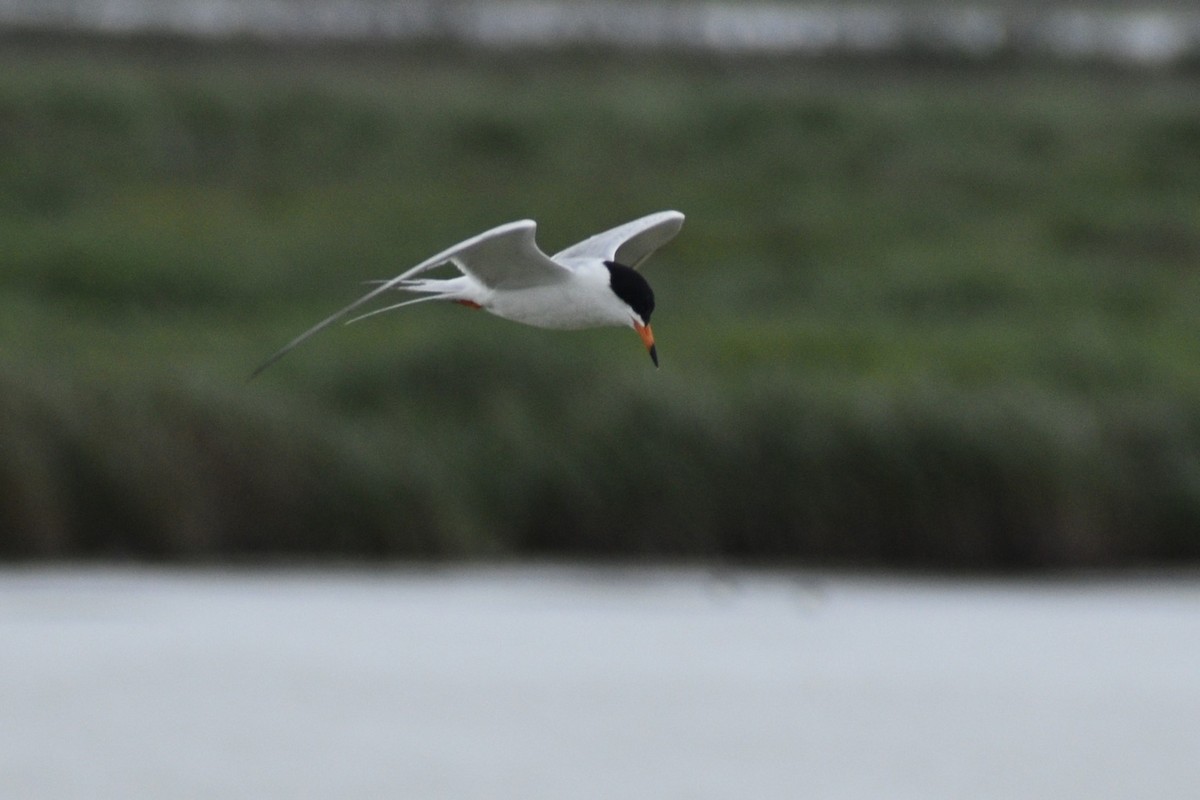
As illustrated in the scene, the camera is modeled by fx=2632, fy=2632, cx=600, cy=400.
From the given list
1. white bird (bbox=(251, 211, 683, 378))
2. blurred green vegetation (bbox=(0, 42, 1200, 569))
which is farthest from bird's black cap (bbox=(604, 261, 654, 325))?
blurred green vegetation (bbox=(0, 42, 1200, 569))

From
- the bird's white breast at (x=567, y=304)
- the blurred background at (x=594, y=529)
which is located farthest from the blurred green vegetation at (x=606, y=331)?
the bird's white breast at (x=567, y=304)

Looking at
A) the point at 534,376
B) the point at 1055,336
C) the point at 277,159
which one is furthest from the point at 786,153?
the point at 534,376

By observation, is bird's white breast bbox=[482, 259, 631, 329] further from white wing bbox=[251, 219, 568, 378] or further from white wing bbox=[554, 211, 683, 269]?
white wing bbox=[554, 211, 683, 269]

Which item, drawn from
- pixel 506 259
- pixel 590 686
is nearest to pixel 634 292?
pixel 506 259

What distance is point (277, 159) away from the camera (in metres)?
27.1

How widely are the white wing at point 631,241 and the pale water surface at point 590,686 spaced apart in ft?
18.3

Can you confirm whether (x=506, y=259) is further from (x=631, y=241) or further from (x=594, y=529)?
(x=594, y=529)

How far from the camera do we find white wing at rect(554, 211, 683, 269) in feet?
28.9

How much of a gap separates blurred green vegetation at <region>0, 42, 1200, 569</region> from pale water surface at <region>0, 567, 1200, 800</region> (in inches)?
14.4

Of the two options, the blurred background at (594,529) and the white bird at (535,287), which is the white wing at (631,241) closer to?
the white bird at (535,287)

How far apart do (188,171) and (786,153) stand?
248 inches

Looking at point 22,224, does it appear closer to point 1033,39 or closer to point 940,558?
point 940,558

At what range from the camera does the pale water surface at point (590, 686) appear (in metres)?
14.7

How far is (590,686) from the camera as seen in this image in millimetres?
16438
